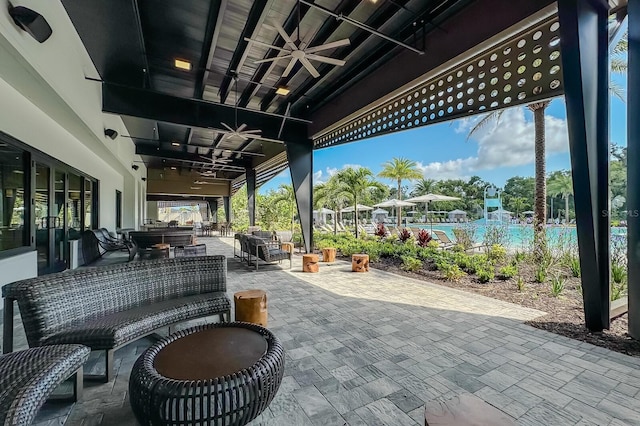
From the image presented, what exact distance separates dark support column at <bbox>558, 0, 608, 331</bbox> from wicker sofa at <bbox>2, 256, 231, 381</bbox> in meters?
3.93

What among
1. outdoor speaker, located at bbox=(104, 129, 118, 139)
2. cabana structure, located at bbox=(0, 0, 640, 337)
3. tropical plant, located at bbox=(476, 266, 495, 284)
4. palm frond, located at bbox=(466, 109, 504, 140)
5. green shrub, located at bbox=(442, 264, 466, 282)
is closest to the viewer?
cabana structure, located at bbox=(0, 0, 640, 337)

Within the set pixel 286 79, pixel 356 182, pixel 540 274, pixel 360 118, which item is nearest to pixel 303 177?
pixel 360 118

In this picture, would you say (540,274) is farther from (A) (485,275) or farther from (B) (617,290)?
(B) (617,290)

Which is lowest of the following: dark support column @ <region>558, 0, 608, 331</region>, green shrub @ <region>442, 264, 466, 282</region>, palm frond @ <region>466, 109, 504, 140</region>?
green shrub @ <region>442, 264, 466, 282</region>

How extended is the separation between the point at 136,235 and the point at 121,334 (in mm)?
6029

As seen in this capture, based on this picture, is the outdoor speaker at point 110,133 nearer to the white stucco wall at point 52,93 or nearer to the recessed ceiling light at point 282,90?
the white stucco wall at point 52,93

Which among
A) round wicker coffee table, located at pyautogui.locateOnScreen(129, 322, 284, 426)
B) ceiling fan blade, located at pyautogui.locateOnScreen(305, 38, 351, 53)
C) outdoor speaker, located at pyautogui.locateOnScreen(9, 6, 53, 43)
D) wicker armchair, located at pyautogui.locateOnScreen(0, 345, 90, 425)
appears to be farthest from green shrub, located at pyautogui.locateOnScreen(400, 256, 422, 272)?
outdoor speaker, located at pyautogui.locateOnScreen(9, 6, 53, 43)

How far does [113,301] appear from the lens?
2.55m

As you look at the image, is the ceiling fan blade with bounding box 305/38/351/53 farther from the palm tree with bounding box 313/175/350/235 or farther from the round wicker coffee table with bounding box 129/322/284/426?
the palm tree with bounding box 313/175/350/235

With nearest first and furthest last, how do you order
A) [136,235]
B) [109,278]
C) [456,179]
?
1. [109,278]
2. [136,235]
3. [456,179]

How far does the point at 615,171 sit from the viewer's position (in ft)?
11.3

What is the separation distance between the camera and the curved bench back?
199 cm

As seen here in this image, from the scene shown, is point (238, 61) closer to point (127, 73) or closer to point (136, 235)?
point (127, 73)

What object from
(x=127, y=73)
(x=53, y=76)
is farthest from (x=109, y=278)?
(x=127, y=73)
